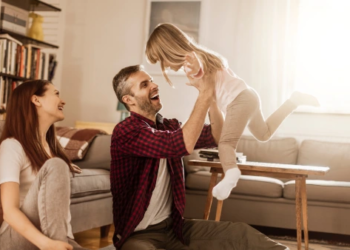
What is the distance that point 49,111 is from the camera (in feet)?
6.49

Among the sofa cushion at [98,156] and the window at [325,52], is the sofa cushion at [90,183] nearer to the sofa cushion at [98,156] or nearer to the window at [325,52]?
the sofa cushion at [98,156]

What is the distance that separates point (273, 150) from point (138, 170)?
2614mm

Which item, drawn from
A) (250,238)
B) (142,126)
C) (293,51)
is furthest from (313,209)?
(142,126)

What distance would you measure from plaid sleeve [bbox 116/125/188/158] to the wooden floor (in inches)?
55.4

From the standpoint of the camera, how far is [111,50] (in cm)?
542

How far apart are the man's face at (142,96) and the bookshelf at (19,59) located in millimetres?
2470

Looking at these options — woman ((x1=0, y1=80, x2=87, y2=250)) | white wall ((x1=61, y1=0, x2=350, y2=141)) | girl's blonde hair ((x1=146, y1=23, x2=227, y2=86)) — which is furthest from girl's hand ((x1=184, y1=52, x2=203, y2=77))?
white wall ((x1=61, y1=0, x2=350, y2=141))

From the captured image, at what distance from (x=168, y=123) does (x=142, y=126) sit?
317 millimetres

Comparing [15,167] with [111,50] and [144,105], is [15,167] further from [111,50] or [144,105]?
[111,50]

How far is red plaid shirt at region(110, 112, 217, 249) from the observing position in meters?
1.83

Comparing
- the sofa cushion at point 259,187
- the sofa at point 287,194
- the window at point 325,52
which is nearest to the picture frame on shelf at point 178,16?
the window at point 325,52

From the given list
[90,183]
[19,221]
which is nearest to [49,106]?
[19,221]

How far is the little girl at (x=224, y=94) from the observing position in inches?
76.7

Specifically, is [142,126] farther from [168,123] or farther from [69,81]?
[69,81]
